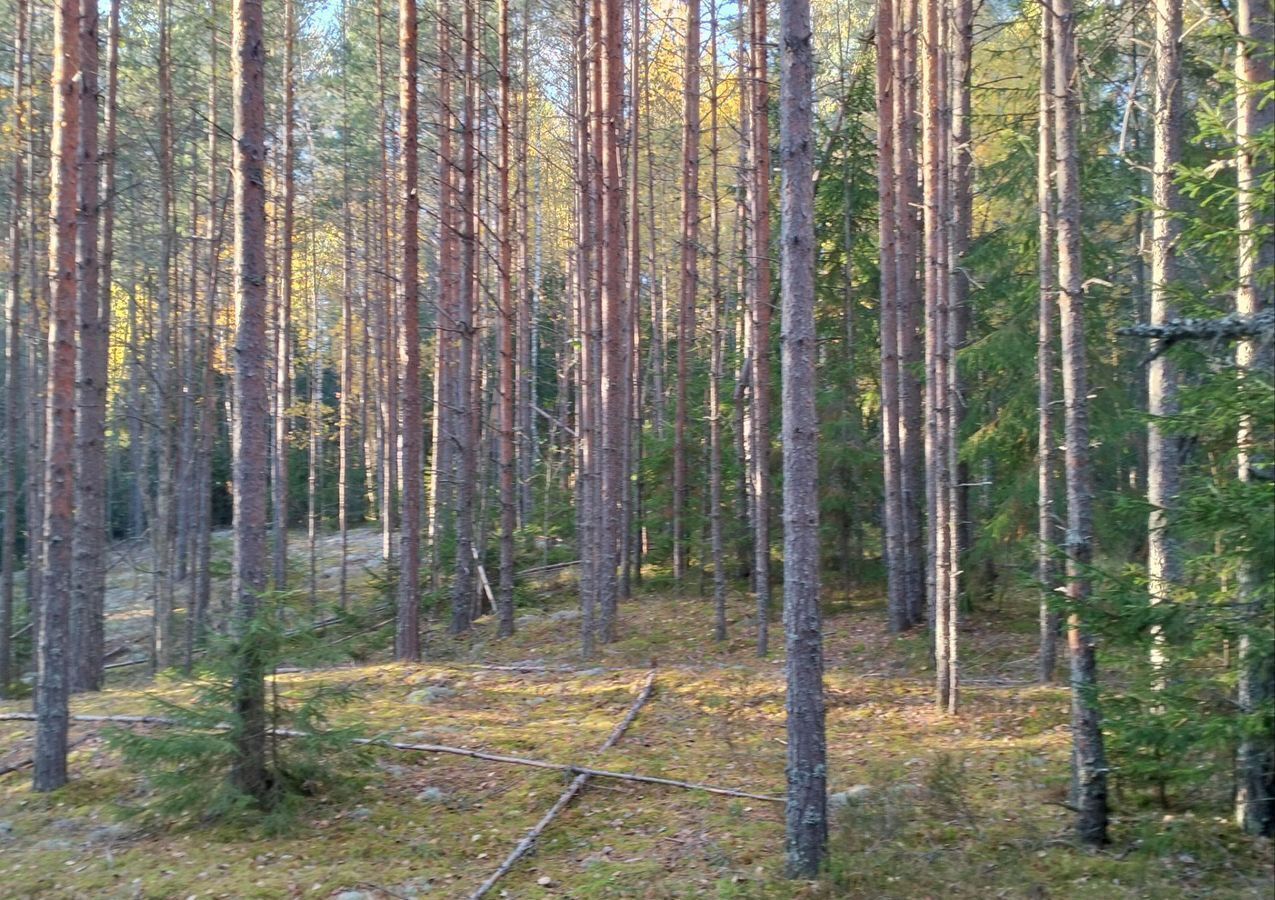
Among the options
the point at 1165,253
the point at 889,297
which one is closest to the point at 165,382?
the point at 889,297

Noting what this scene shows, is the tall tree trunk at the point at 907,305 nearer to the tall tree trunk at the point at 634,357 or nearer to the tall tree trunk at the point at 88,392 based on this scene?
the tall tree trunk at the point at 634,357

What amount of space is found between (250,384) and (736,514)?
1213cm

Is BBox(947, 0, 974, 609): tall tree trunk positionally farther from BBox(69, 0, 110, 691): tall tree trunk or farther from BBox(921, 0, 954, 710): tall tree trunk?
BBox(69, 0, 110, 691): tall tree trunk

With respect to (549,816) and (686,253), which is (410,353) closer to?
(686,253)

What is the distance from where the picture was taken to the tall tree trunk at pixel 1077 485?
21.7 ft

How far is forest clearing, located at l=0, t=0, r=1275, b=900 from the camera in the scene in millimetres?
6613

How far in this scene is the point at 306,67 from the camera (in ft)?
75.6

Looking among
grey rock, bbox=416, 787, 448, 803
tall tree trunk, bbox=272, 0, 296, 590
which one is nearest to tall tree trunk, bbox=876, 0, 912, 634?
grey rock, bbox=416, 787, 448, 803

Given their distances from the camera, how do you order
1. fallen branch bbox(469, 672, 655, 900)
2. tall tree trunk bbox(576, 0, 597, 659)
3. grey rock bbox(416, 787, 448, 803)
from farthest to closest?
tall tree trunk bbox(576, 0, 597, 659)
grey rock bbox(416, 787, 448, 803)
fallen branch bbox(469, 672, 655, 900)

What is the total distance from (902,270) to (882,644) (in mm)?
5461

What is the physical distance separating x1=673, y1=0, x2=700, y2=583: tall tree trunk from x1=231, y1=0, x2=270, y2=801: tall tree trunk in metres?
8.72

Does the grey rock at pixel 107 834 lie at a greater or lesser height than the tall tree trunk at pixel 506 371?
lesser

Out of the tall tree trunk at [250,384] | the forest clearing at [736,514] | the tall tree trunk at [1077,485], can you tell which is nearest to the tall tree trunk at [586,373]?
the forest clearing at [736,514]

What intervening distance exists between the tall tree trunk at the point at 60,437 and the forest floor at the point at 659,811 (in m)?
0.61
